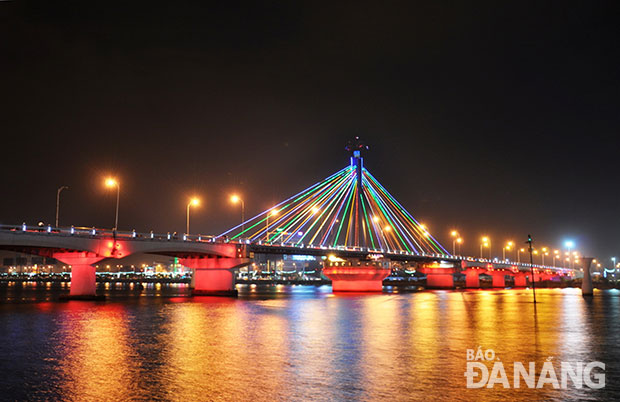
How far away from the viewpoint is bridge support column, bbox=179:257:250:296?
71.8 m

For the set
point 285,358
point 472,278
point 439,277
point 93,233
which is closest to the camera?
point 285,358

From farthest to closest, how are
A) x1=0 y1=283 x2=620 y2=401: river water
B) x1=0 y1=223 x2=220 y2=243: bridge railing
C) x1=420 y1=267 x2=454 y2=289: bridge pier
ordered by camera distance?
1. x1=420 y1=267 x2=454 y2=289: bridge pier
2. x1=0 y1=223 x2=220 y2=243: bridge railing
3. x1=0 y1=283 x2=620 y2=401: river water

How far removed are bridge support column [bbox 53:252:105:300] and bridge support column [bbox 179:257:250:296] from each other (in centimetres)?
1593

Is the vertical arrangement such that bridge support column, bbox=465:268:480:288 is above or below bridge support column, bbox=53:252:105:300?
below

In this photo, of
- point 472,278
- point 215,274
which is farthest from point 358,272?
point 472,278

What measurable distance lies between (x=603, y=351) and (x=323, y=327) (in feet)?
41.6

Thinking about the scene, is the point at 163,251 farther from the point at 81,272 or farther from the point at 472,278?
the point at 472,278

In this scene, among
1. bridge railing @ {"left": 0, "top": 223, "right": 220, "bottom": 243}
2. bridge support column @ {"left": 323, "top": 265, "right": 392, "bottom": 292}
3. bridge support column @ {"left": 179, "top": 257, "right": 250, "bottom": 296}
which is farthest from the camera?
bridge support column @ {"left": 323, "top": 265, "right": 392, "bottom": 292}

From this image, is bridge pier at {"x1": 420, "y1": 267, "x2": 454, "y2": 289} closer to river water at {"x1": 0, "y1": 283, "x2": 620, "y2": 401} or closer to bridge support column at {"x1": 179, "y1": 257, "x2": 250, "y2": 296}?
bridge support column at {"x1": 179, "y1": 257, "x2": 250, "y2": 296}

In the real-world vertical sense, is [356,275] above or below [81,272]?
below

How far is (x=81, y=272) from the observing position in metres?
57.8

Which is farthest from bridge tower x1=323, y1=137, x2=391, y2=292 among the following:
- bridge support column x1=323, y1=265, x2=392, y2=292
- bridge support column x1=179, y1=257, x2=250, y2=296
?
bridge support column x1=179, y1=257, x2=250, y2=296

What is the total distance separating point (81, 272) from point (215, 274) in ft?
63.5

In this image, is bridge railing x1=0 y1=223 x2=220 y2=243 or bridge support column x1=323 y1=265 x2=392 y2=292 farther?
bridge support column x1=323 y1=265 x2=392 y2=292
